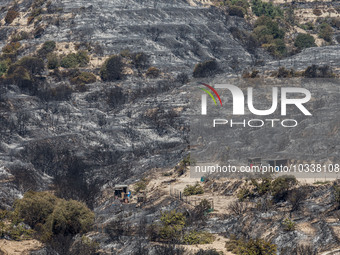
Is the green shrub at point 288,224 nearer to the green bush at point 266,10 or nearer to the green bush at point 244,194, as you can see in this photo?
the green bush at point 244,194

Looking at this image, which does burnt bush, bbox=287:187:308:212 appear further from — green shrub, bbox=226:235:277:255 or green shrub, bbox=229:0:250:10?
green shrub, bbox=229:0:250:10

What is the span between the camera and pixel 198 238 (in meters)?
57.5

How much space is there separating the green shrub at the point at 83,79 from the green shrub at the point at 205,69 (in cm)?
1432

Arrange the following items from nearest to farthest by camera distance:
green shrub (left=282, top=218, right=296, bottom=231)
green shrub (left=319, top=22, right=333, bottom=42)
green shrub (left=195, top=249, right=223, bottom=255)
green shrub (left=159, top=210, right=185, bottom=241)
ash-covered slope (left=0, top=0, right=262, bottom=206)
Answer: green shrub (left=195, top=249, right=223, bottom=255), green shrub (left=282, top=218, right=296, bottom=231), green shrub (left=159, top=210, right=185, bottom=241), ash-covered slope (left=0, top=0, right=262, bottom=206), green shrub (left=319, top=22, right=333, bottom=42)

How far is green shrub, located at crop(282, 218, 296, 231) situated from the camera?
2121 inches

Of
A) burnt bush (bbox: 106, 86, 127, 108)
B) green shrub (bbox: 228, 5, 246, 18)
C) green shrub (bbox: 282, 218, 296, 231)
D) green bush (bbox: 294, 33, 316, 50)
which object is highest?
green shrub (bbox: 228, 5, 246, 18)

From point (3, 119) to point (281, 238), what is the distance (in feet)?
184

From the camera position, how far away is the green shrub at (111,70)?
119938 mm

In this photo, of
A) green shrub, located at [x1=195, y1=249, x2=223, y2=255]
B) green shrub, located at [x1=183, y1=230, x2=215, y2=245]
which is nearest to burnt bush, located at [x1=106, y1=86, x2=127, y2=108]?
green shrub, located at [x1=183, y1=230, x2=215, y2=245]

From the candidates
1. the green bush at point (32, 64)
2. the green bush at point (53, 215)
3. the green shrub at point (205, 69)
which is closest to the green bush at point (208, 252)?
the green bush at point (53, 215)

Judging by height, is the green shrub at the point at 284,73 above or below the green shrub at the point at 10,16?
below

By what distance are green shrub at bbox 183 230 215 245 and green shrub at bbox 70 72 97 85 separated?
62.3 m

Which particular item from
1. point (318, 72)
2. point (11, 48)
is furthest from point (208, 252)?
point (11, 48)

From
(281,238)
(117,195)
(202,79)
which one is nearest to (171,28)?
(202,79)
